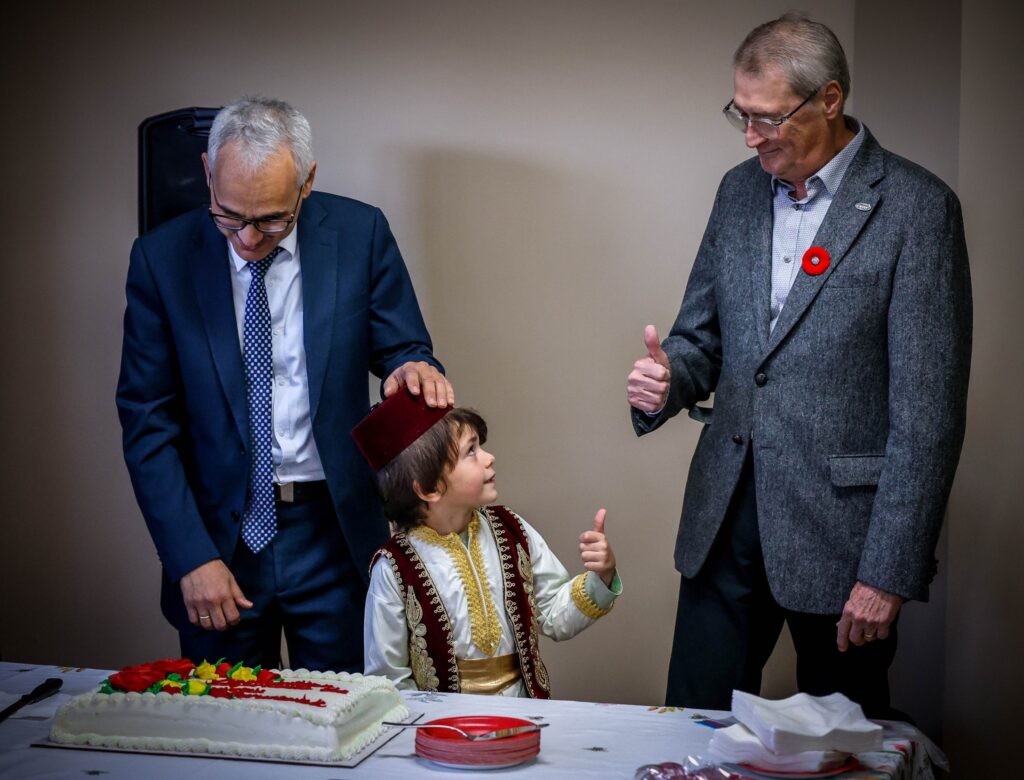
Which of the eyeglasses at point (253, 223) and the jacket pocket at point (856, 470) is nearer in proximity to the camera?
the jacket pocket at point (856, 470)

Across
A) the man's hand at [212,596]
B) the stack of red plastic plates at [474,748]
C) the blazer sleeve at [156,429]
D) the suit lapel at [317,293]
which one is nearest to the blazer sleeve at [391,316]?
the suit lapel at [317,293]

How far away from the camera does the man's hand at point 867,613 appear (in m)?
2.00

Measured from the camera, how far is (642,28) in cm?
330

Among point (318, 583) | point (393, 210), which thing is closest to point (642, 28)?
point (393, 210)

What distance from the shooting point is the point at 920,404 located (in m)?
2.01

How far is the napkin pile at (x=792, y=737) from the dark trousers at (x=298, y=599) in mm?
1078

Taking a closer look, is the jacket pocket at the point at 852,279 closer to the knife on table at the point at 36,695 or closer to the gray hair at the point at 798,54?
the gray hair at the point at 798,54

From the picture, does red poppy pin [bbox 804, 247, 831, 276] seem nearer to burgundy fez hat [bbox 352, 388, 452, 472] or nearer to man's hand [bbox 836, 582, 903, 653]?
man's hand [bbox 836, 582, 903, 653]

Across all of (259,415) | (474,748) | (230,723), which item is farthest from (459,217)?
(474,748)

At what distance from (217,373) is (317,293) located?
0.27 m

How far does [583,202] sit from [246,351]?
133cm

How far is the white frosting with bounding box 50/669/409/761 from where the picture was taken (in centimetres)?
160

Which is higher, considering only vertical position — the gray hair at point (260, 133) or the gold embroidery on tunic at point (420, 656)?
A: the gray hair at point (260, 133)

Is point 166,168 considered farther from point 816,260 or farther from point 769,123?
point 816,260
